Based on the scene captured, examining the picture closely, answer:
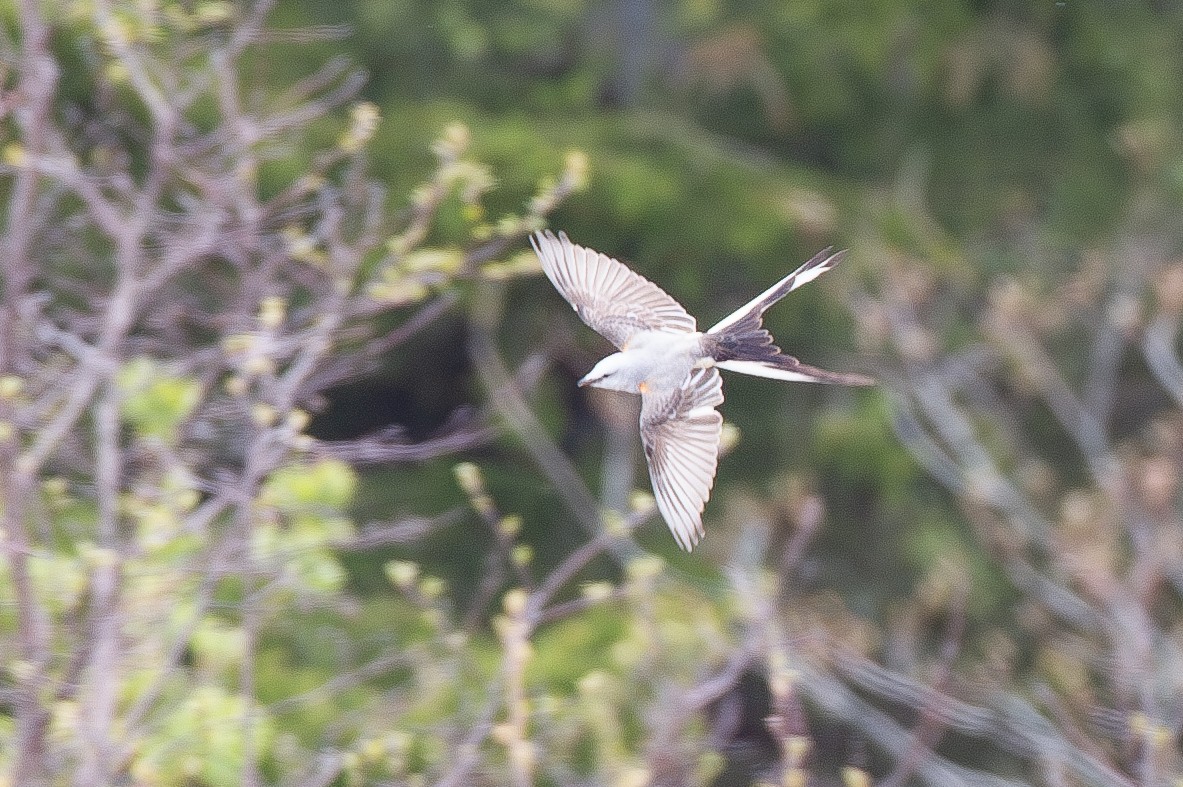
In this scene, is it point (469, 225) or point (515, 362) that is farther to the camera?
point (515, 362)

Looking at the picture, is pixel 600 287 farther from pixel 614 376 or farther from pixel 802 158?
pixel 802 158

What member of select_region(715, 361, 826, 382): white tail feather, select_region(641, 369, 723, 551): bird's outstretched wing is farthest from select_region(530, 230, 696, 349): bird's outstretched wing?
select_region(715, 361, 826, 382): white tail feather

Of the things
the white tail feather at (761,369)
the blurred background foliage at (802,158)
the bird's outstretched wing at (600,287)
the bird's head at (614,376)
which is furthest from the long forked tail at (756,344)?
the blurred background foliage at (802,158)

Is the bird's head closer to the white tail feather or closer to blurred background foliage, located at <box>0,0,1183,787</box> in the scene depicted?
the white tail feather

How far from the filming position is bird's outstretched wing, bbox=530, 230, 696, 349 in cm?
240

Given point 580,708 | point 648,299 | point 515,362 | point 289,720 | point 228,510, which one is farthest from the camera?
point 515,362

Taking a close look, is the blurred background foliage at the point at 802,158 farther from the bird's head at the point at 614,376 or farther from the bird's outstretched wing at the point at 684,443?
the bird's head at the point at 614,376

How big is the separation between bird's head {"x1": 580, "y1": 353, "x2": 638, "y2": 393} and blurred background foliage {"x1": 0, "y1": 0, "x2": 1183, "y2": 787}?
1.86 meters

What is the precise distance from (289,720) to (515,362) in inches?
73.6

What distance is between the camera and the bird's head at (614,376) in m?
2.04

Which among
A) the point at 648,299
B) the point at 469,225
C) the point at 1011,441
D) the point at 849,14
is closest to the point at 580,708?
the point at 648,299

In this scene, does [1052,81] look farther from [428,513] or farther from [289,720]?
[289,720]

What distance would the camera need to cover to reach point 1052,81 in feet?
22.3

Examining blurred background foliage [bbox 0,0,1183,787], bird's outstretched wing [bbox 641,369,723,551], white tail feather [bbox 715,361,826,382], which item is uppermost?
white tail feather [bbox 715,361,826,382]
